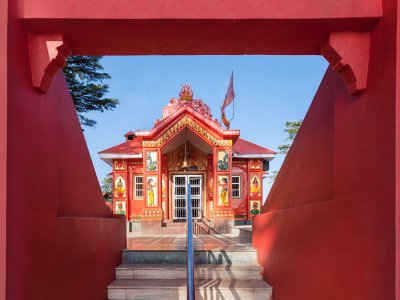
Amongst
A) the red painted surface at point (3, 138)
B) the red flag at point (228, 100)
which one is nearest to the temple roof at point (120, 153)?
the red flag at point (228, 100)

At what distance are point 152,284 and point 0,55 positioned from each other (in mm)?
2843

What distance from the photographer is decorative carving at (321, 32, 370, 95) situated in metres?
2.11

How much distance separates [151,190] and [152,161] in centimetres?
91

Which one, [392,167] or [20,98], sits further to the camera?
[20,98]

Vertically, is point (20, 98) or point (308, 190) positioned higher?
point (20, 98)

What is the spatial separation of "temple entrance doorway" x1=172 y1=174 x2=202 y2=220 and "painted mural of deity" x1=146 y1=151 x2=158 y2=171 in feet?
7.31

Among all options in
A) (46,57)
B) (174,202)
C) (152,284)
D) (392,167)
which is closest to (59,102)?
(46,57)

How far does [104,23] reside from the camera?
2094mm

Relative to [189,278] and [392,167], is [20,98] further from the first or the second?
[392,167]

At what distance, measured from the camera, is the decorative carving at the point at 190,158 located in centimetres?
1263

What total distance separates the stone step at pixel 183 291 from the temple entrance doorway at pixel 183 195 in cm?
886

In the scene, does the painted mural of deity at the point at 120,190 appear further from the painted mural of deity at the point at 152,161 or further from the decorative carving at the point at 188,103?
the decorative carving at the point at 188,103

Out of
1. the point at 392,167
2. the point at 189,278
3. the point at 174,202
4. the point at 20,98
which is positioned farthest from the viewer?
the point at 174,202

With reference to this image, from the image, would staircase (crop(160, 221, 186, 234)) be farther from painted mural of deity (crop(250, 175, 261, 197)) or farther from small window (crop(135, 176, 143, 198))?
painted mural of deity (crop(250, 175, 261, 197))
